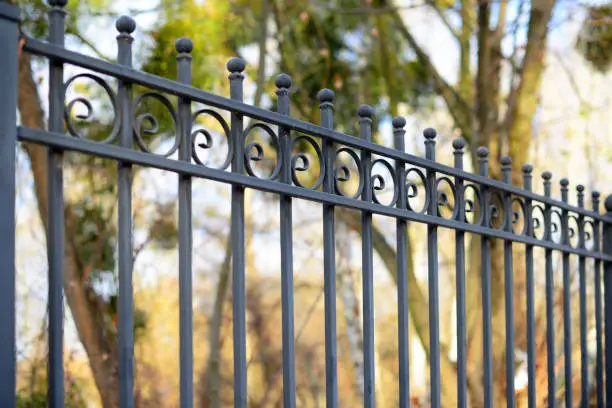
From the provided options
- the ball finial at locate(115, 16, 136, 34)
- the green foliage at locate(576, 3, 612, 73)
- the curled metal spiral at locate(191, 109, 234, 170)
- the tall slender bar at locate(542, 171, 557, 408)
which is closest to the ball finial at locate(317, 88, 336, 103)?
the curled metal spiral at locate(191, 109, 234, 170)

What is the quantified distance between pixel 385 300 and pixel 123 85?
1013 cm

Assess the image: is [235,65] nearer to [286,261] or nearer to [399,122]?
[286,261]

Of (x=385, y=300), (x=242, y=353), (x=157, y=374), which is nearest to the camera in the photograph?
(x=242, y=353)

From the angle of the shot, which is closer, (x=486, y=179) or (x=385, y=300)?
(x=486, y=179)

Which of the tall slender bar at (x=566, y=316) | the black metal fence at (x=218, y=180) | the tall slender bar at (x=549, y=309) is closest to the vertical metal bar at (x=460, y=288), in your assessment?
the black metal fence at (x=218, y=180)

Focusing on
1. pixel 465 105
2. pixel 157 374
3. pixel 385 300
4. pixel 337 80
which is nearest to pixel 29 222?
pixel 157 374

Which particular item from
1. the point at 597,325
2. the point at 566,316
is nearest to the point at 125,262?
the point at 566,316

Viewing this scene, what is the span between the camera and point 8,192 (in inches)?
57.7

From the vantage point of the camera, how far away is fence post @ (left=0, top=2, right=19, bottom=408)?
1.44m

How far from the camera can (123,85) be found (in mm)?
1722

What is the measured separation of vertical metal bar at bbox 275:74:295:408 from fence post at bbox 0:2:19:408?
28.9 inches

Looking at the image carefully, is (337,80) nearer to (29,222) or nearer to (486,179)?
(29,222)

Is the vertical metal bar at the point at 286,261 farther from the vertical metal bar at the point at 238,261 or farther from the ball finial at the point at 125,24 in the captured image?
Result: the ball finial at the point at 125,24

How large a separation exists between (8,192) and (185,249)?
476mm
